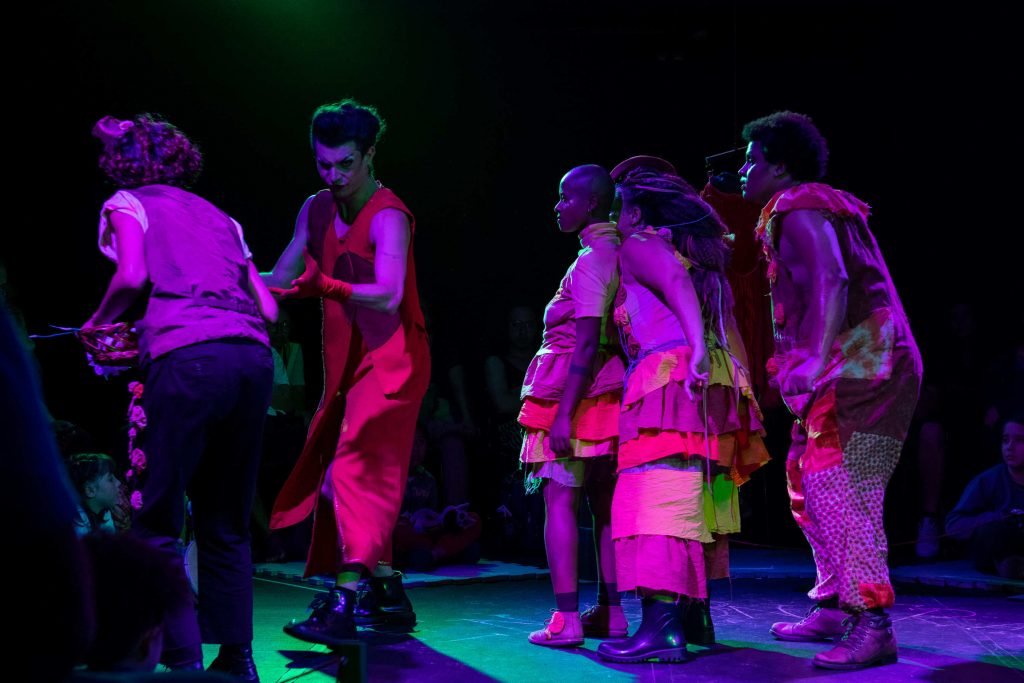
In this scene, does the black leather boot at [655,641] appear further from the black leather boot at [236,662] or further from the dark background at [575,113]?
the dark background at [575,113]

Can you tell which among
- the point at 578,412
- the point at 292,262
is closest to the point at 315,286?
the point at 292,262

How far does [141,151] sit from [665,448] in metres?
1.74

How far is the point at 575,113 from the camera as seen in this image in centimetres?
781

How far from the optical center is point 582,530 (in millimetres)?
5383

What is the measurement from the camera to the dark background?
7.08 m

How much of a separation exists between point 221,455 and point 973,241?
6284 mm

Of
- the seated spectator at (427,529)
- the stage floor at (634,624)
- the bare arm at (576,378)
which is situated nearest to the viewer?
the stage floor at (634,624)

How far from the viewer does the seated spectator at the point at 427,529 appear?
6.03 m

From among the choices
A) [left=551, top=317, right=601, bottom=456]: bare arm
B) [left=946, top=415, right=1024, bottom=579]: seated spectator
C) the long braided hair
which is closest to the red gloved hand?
[left=551, top=317, right=601, bottom=456]: bare arm

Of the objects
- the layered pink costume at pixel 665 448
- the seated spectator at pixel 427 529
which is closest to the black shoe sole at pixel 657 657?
the layered pink costume at pixel 665 448

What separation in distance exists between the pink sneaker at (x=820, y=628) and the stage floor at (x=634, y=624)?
0.27 ft

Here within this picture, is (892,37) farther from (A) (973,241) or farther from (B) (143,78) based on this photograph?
(B) (143,78)

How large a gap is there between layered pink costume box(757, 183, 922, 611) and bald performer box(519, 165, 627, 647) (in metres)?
0.62

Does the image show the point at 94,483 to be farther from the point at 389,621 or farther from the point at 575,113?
the point at 575,113
